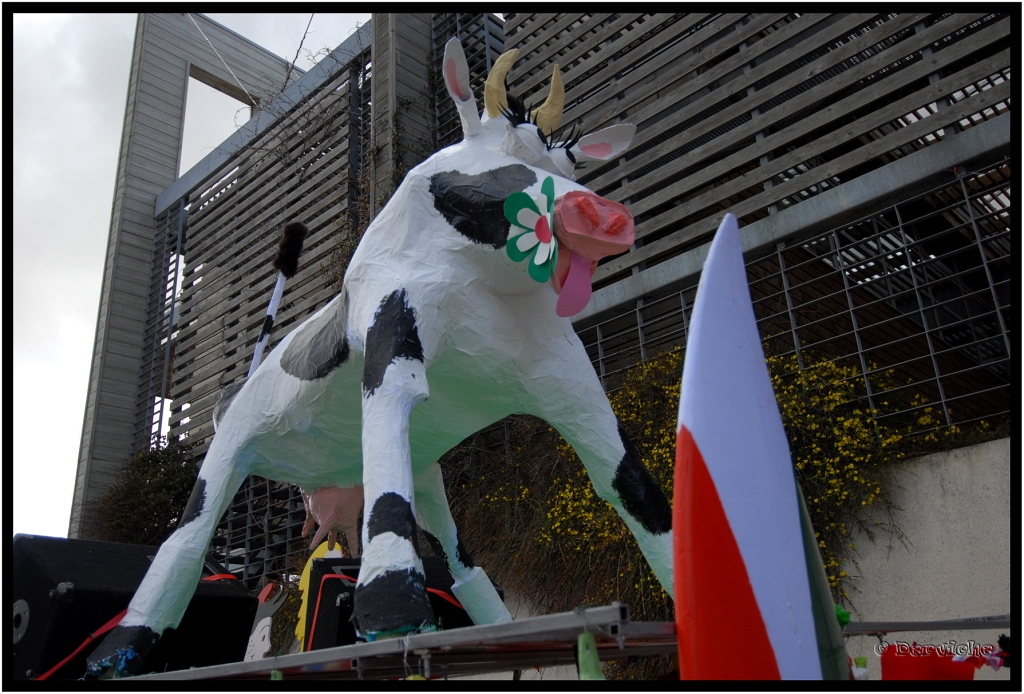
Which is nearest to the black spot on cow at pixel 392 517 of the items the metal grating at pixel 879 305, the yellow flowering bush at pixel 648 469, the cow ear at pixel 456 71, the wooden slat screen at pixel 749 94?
the cow ear at pixel 456 71

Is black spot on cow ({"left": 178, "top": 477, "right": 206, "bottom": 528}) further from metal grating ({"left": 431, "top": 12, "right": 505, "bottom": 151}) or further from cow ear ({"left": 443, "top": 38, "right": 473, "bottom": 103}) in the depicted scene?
metal grating ({"left": 431, "top": 12, "right": 505, "bottom": 151})

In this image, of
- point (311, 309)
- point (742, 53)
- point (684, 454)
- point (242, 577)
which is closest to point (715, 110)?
point (742, 53)

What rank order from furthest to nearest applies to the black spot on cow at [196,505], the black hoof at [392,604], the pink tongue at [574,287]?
the black spot on cow at [196,505] → the pink tongue at [574,287] → the black hoof at [392,604]

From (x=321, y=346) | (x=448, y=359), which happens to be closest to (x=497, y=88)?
(x=448, y=359)

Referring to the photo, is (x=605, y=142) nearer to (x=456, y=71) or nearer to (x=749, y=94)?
(x=456, y=71)

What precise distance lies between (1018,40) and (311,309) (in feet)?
18.9

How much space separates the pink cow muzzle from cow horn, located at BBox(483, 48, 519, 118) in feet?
1.61

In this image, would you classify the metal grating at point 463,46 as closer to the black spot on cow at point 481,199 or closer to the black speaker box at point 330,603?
the black spot on cow at point 481,199

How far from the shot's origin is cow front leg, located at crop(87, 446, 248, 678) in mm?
2701

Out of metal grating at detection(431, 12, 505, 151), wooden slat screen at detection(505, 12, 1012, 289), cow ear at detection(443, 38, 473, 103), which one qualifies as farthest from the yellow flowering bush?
metal grating at detection(431, 12, 505, 151)

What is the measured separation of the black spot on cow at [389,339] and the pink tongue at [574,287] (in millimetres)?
444

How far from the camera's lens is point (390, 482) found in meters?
2.32

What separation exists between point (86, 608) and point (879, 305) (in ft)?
17.0

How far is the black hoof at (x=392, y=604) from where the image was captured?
2.07 meters
